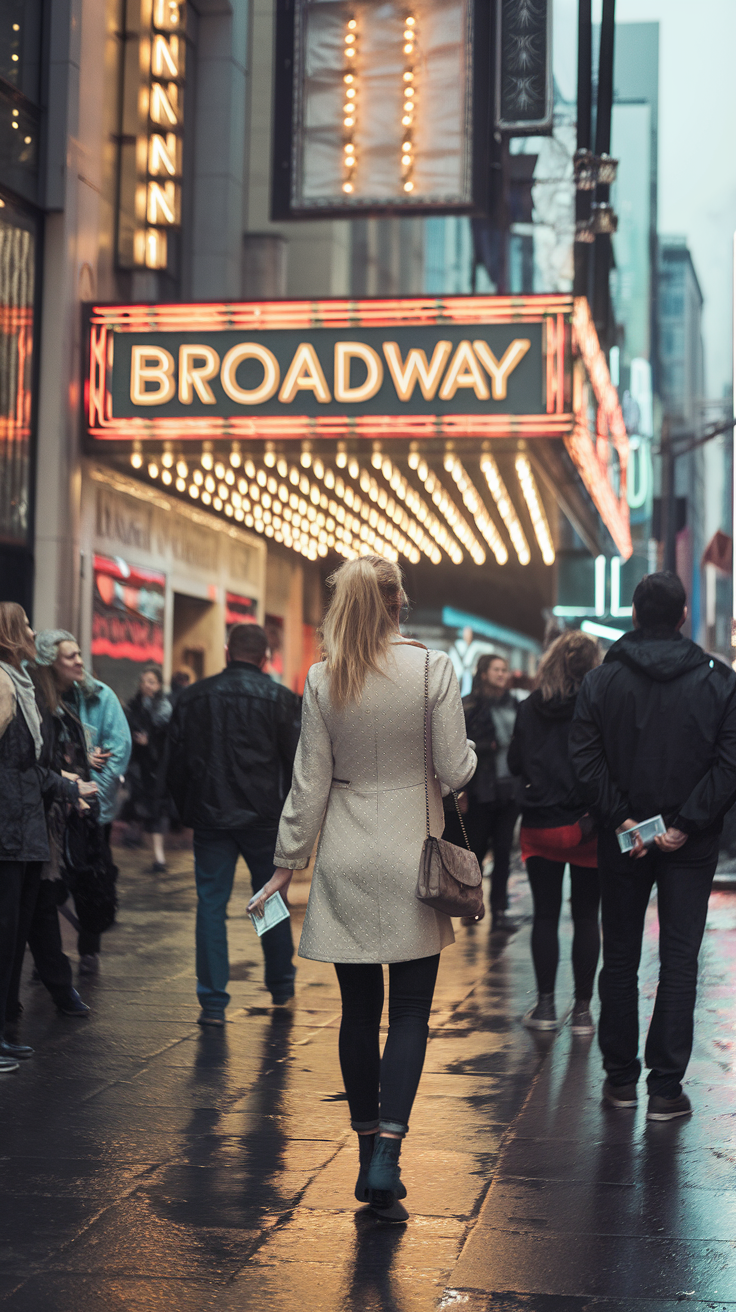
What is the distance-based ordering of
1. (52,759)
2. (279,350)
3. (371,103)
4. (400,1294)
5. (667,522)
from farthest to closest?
1. (667,522)
2. (371,103)
3. (279,350)
4. (52,759)
5. (400,1294)

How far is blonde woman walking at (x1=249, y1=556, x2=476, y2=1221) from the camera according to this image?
4395 mm

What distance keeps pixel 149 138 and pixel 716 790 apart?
15120 mm

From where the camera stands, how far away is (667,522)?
112 ft

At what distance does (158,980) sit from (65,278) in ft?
31.9

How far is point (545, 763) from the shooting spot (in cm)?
736

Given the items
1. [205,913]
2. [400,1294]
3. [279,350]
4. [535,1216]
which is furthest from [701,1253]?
[279,350]

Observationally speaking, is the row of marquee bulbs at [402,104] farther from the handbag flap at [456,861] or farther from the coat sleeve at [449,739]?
the handbag flap at [456,861]

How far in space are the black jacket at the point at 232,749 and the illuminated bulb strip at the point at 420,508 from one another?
9.56 metres

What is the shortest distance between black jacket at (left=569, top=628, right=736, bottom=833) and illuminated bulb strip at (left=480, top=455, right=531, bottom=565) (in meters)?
11.0

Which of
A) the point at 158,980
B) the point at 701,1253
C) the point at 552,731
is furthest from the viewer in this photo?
the point at 158,980

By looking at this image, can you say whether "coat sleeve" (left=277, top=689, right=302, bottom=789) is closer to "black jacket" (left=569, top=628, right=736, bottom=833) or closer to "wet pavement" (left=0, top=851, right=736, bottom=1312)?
"wet pavement" (left=0, top=851, right=736, bottom=1312)

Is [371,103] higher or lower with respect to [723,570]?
higher

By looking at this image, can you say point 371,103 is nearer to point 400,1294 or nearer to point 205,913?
point 205,913

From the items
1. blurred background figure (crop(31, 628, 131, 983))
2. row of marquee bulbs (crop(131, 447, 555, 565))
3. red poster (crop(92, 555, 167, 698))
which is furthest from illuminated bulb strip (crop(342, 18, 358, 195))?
blurred background figure (crop(31, 628, 131, 983))
